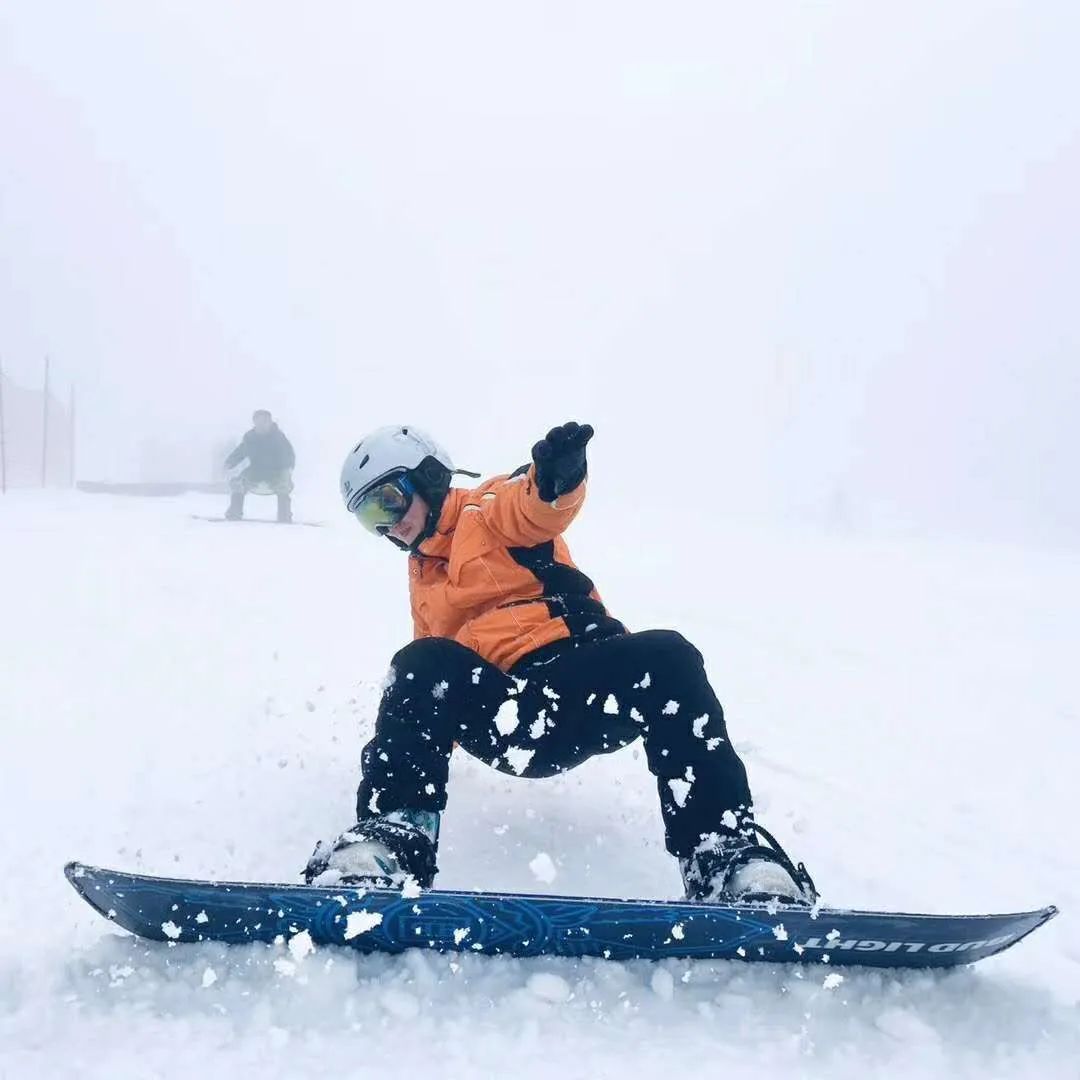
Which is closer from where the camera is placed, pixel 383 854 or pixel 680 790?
pixel 383 854

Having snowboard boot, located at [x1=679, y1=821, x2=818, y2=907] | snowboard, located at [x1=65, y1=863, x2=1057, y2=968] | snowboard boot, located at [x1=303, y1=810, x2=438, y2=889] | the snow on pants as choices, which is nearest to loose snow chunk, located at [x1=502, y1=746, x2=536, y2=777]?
the snow on pants

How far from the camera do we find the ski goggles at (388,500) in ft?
10.3

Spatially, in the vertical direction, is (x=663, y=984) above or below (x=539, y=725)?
below

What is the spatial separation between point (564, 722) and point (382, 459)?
1300 millimetres

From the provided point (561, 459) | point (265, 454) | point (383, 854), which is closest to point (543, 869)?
point (383, 854)

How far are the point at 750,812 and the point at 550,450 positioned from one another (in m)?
1.26

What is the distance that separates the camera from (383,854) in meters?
2.05

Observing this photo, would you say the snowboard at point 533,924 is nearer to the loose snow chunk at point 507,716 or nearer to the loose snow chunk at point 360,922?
the loose snow chunk at point 360,922

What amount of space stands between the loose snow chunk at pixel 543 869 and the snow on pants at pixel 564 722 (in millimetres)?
307

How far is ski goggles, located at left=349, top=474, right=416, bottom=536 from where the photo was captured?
3.13m

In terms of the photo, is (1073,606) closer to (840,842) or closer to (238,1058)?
(840,842)

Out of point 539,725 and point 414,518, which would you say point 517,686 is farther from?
point 414,518

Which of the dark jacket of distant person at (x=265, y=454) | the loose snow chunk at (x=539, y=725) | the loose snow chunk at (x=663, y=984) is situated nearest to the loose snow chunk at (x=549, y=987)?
the loose snow chunk at (x=663, y=984)

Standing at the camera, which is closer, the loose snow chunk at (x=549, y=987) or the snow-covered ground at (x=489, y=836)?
the snow-covered ground at (x=489, y=836)
